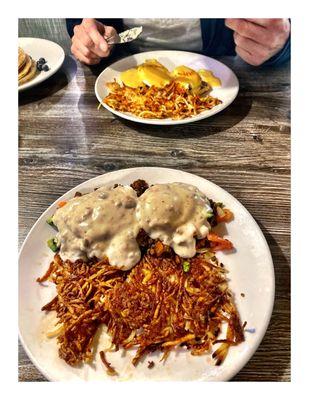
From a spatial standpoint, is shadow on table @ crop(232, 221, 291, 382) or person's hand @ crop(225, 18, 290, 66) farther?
person's hand @ crop(225, 18, 290, 66)

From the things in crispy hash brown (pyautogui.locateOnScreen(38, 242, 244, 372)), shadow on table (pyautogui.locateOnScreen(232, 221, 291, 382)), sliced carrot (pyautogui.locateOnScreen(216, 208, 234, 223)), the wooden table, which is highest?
the wooden table

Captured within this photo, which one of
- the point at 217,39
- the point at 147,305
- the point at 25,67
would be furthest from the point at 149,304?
the point at 217,39

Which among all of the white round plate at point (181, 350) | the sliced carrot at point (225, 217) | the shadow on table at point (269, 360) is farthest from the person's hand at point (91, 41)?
the shadow on table at point (269, 360)

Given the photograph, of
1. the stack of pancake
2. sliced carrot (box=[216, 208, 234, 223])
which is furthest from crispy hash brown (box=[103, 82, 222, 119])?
sliced carrot (box=[216, 208, 234, 223])

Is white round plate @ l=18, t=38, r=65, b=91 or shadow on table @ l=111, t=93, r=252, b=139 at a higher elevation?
white round plate @ l=18, t=38, r=65, b=91

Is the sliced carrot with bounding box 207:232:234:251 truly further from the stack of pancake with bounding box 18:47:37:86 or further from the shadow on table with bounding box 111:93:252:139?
the stack of pancake with bounding box 18:47:37:86
